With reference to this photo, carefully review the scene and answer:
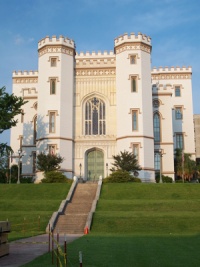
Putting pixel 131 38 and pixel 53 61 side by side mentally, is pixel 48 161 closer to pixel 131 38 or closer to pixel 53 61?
pixel 53 61

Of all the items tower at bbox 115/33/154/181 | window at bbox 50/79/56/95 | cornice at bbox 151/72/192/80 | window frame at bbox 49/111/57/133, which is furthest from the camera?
cornice at bbox 151/72/192/80

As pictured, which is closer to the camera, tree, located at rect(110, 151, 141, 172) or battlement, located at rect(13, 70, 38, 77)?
tree, located at rect(110, 151, 141, 172)

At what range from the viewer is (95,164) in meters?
42.0

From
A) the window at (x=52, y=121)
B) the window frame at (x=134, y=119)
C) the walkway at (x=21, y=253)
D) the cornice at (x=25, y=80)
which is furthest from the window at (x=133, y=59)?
the walkway at (x=21, y=253)

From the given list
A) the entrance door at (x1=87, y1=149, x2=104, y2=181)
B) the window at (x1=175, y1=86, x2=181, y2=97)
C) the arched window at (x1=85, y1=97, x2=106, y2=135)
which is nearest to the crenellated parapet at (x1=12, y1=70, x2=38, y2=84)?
the arched window at (x1=85, y1=97, x2=106, y2=135)

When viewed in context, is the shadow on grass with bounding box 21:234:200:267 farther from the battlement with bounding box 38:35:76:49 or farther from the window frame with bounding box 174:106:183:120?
the window frame with bounding box 174:106:183:120

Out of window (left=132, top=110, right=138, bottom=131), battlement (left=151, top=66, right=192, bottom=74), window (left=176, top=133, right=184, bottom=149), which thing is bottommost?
window (left=176, top=133, right=184, bottom=149)

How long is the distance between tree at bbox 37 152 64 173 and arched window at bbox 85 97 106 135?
618 cm

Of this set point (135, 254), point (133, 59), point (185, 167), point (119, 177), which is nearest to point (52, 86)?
point (133, 59)

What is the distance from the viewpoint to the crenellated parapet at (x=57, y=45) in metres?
42.4

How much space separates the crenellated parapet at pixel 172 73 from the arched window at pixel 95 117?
1440 cm

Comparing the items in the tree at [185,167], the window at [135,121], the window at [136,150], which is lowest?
the tree at [185,167]

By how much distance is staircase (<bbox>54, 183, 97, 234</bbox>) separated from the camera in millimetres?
21994

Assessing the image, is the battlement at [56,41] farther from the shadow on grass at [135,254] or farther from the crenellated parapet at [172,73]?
the shadow on grass at [135,254]
